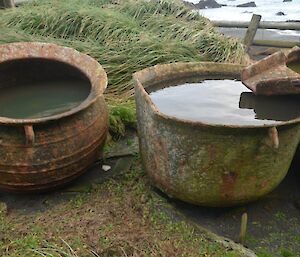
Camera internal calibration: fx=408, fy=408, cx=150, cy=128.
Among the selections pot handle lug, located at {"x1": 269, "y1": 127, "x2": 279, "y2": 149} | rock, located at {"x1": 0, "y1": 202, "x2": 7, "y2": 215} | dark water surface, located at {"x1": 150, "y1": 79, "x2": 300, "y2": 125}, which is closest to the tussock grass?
dark water surface, located at {"x1": 150, "y1": 79, "x2": 300, "y2": 125}

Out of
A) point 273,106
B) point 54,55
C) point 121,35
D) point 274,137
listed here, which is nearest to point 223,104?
point 273,106

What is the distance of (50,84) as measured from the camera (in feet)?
12.5

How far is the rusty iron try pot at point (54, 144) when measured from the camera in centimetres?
282

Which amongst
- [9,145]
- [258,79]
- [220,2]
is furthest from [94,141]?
[220,2]

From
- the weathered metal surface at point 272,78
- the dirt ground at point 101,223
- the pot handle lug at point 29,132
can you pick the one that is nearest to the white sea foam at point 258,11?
the weathered metal surface at point 272,78

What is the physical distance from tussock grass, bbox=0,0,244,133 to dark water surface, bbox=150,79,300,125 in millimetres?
1238

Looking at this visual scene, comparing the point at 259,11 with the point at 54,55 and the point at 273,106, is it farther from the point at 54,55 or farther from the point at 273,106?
the point at 273,106

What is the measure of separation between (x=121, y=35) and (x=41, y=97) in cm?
274

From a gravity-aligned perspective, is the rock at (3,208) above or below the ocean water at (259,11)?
above

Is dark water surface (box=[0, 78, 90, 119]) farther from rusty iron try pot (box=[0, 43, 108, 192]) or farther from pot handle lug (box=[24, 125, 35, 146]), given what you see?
pot handle lug (box=[24, 125, 35, 146])

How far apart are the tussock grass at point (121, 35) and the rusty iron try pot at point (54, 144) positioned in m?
1.25

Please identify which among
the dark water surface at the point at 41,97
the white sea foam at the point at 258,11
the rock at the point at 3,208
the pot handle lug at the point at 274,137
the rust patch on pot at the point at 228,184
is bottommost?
the white sea foam at the point at 258,11

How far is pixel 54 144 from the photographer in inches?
115

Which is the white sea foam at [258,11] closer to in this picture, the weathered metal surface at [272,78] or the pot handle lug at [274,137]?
the weathered metal surface at [272,78]
